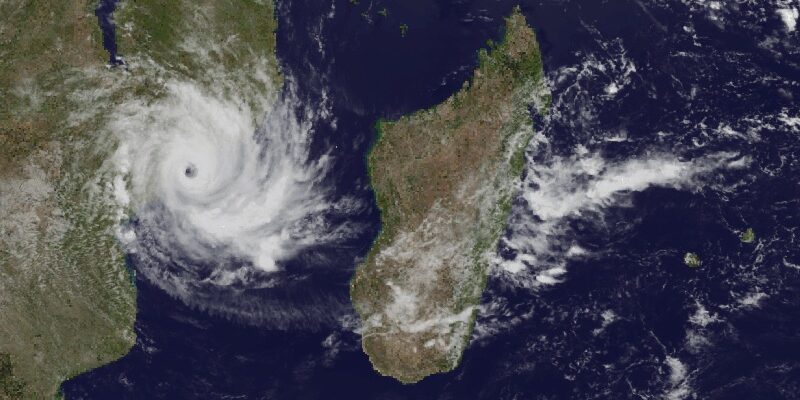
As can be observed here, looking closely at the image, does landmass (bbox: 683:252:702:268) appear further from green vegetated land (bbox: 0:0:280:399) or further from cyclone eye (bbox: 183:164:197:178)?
cyclone eye (bbox: 183:164:197:178)

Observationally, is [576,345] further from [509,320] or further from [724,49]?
[724,49]

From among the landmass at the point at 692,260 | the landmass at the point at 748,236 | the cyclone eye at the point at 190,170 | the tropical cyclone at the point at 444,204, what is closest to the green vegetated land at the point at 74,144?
the cyclone eye at the point at 190,170

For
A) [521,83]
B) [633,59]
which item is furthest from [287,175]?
[633,59]

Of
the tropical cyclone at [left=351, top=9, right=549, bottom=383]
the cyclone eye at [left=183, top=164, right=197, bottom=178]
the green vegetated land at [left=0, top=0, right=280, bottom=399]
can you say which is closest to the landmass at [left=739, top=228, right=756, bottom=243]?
the tropical cyclone at [left=351, top=9, right=549, bottom=383]

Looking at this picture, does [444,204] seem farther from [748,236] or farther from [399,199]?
[748,236]

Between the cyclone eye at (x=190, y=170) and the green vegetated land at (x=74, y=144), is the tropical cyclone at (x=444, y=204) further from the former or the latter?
the cyclone eye at (x=190, y=170)
